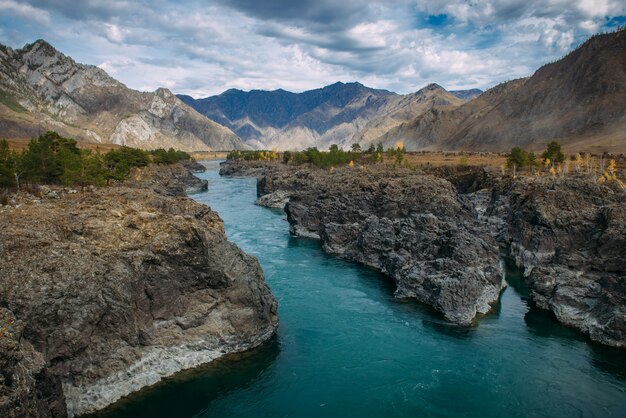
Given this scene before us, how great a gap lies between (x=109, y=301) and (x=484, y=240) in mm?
36682

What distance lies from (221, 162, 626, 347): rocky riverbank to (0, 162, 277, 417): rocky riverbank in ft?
58.6

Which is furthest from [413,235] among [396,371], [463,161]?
[463,161]

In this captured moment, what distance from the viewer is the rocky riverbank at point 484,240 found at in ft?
125

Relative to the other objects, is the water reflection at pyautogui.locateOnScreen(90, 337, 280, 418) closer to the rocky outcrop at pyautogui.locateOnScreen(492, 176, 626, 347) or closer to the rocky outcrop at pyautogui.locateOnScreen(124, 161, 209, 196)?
the rocky outcrop at pyautogui.locateOnScreen(492, 176, 626, 347)

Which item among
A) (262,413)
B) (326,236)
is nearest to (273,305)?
(262,413)

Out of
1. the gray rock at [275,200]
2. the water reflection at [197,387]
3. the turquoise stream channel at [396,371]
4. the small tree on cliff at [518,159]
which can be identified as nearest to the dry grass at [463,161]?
the small tree on cliff at [518,159]

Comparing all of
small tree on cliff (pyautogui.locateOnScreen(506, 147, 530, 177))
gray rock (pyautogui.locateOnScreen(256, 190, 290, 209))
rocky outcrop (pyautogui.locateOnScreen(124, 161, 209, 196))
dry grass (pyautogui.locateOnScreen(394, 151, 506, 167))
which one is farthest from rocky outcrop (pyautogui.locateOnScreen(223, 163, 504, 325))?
dry grass (pyautogui.locateOnScreen(394, 151, 506, 167))

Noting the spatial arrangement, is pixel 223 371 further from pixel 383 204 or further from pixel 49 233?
pixel 383 204

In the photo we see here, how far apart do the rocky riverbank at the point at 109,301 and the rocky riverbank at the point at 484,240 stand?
17869mm

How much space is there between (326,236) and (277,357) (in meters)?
31.3

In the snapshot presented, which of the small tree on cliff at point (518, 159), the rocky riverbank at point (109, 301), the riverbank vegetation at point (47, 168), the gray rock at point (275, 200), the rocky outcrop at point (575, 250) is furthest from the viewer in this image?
the gray rock at point (275, 200)

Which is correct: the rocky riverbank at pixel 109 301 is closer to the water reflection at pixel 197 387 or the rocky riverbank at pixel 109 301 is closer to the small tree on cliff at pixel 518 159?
the water reflection at pixel 197 387

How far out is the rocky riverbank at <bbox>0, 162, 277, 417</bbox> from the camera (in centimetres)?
2248

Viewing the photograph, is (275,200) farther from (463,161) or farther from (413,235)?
(413,235)
